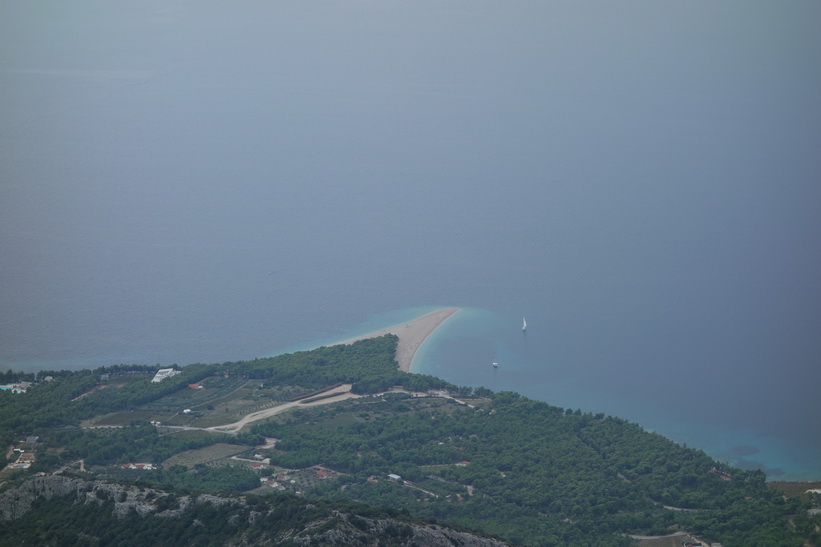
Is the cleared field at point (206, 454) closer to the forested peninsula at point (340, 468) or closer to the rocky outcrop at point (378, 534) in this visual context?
the forested peninsula at point (340, 468)

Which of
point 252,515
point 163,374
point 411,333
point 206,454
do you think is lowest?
point 252,515

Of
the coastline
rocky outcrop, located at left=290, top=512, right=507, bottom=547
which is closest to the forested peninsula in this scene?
rocky outcrop, located at left=290, top=512, right=507, bottom=547

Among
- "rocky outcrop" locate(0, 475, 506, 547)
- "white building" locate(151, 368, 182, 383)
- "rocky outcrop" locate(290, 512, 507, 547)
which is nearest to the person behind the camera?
"rocky outcrop" locate(290, 512, 507, 547)

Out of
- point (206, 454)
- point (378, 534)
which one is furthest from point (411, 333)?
point (378, 534)

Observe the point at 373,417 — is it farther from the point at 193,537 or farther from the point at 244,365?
the point at 193,537

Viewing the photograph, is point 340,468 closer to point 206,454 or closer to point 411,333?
point 206,454

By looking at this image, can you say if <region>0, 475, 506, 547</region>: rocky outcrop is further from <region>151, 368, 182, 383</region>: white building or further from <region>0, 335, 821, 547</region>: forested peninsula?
<region>151, 368, 182, 383</region>: white building

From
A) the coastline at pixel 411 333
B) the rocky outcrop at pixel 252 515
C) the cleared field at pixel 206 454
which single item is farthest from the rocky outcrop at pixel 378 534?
the coastline at pixel 411 333
